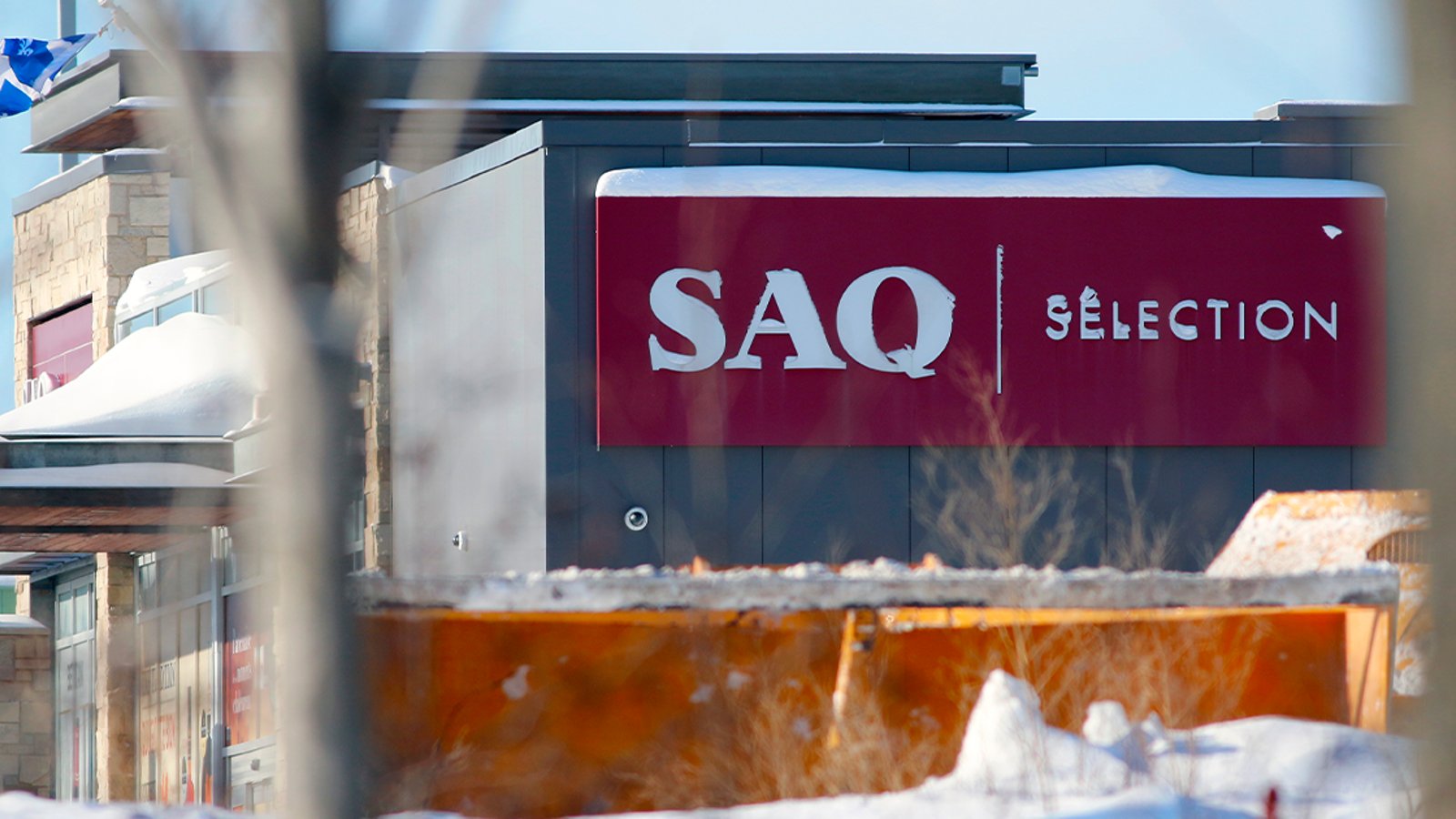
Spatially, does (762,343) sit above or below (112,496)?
above

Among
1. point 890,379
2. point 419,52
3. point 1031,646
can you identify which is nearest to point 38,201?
point 890,379

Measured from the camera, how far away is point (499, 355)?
1895cm

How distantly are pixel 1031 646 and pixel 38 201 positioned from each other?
881 inches

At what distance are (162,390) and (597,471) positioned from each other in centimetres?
545

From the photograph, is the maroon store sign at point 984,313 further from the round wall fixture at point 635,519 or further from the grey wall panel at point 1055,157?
the round wall fixture at point 635,519

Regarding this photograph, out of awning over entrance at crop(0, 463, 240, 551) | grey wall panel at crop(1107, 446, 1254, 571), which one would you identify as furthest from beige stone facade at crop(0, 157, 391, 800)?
grey wall panel at crop(1107, 446, 1254, 571)

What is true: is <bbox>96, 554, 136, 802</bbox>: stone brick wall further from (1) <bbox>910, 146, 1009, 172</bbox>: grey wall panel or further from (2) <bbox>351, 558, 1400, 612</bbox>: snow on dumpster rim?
(2) <bbox>351, 558, 1400, 612</bbox>: snow on dumpster rim

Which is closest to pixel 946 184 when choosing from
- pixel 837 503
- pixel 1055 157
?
pixel 1055 157

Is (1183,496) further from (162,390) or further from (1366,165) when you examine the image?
(162,390)

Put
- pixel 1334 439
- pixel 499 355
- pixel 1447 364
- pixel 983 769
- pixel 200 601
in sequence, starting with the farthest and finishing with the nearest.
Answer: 1. pixel 200 601
2. pixel 1334 439
3. pixel 499 355
4. pixel 983 769
5. pixel 1447 364

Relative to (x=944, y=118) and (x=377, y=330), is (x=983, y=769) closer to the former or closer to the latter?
(x=377, y=330)

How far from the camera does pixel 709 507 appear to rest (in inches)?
775

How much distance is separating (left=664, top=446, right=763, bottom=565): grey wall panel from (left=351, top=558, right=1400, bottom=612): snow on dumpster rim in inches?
343

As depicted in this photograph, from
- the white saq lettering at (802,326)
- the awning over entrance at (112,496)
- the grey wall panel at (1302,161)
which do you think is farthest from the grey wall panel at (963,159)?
the awning over entrance at (112,496)
